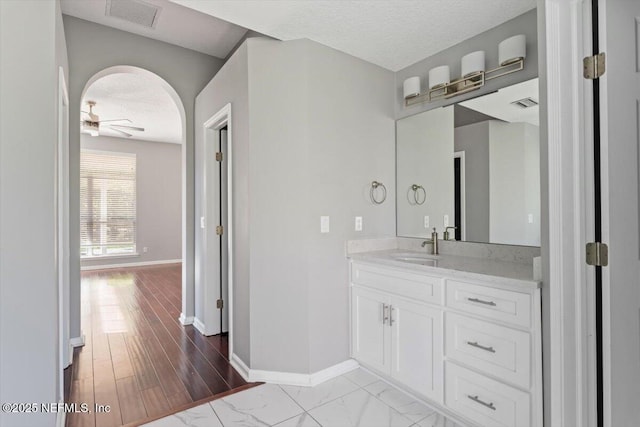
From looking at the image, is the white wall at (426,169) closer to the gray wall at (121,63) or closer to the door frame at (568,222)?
the door frame at (568,222)

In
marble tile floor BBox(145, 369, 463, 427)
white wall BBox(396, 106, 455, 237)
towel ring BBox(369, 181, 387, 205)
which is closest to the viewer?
marble tile floor BBox(145, 369, 463, 427)

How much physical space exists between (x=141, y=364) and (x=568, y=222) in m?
3.02

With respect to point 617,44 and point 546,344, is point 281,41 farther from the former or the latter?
point 546,344

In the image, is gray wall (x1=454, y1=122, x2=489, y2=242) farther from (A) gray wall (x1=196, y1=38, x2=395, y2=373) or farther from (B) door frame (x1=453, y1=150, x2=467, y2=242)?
(A) gray wall (x1=196, y1=38, x2=395, y2=373)

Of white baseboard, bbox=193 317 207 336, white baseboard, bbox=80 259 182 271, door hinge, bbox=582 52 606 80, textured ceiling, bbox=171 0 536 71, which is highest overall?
textured ceiling, bbox=171 0 536 71

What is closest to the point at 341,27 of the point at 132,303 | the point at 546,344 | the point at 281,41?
the point at 281,41

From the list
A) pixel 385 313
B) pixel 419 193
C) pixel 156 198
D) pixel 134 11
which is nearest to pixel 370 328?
pixel 385 313

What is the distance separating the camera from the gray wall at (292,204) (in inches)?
91.8

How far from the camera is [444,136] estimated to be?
2.56 m

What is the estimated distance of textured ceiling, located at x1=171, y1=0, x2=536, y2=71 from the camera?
6.39 feet

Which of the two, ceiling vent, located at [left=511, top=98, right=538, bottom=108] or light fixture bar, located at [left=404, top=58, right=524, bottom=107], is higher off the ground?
light fixture bar, located at [left=404, top=58, right=524, bottom=107]

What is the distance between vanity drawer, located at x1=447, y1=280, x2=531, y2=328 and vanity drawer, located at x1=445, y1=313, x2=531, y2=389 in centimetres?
5

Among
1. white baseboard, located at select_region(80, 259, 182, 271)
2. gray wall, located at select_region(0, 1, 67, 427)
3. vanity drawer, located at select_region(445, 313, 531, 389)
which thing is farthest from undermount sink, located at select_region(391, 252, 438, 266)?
white baseboard, located at select_region(80, 259, 182, 271)

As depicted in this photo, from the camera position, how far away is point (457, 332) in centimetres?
180
